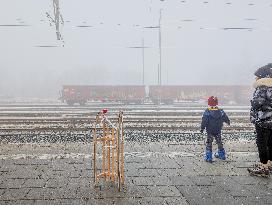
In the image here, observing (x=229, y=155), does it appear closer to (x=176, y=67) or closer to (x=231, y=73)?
(x=231, y=73)

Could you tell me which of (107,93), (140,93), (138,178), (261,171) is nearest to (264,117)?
(261,171)

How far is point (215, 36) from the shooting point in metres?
184

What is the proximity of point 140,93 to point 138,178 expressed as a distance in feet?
83.9

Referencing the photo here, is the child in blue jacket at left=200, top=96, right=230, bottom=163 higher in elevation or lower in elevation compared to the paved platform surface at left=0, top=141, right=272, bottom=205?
higher

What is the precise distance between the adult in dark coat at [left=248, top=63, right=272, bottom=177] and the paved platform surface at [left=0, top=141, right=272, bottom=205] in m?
0.33

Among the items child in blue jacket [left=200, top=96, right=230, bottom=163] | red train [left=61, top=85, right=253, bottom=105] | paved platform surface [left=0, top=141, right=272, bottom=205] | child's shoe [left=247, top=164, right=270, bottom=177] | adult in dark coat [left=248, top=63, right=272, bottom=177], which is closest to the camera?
paved platform surface [left=0, top=141, right=272, bottom=205]

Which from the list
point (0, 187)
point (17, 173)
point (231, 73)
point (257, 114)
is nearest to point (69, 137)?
point (17, 173)

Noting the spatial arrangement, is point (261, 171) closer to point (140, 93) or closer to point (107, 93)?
point (140, 93)

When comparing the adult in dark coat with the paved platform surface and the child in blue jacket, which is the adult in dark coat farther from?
the child in blue jacket

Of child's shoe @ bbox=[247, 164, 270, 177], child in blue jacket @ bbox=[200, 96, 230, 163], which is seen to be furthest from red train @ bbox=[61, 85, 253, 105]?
child's shoe @ bbox=[247, 164, 270, 177]

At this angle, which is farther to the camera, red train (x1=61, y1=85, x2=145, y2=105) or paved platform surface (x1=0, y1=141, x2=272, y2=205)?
red train (x1=61, y1=85, x2=145, y2=105)

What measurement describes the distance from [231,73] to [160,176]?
4027 inches

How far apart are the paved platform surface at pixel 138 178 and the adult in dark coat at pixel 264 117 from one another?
33cm

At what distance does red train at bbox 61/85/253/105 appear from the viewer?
30.6m
